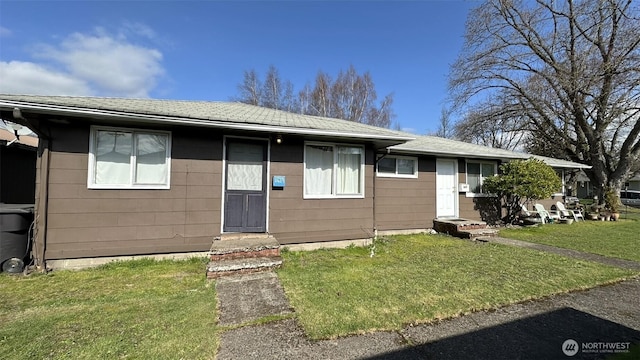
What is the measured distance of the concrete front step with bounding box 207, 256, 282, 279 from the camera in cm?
442

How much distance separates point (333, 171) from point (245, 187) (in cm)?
206

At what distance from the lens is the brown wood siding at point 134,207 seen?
4742 mm

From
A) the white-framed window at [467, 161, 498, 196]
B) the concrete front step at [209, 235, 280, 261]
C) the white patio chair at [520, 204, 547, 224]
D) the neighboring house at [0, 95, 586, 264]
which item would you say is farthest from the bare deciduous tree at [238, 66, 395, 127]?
the concrete front step at [209, 235, 280, 261]

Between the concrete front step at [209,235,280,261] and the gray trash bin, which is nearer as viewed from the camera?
the gray trash bin

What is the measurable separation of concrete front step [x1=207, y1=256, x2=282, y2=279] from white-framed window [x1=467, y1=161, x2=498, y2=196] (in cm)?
774

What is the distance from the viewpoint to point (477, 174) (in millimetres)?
9898

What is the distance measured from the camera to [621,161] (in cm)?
1584

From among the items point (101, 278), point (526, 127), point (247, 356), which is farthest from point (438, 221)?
point (526, 127)

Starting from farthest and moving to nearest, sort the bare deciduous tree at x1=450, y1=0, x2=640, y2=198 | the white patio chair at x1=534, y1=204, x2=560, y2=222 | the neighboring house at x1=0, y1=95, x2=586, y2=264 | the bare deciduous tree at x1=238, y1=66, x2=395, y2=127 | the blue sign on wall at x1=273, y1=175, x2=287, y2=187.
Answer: the bare deciduous tree at x1=238, y1=66, x2=395, y2=127 → the bare deciduous tree at x1=450, y1=0, x2=640, y2=198 → the white patio chair at x1=534, y1=204, x2=560, y2=222 → the blue sign on wall at x1=273, y1=175, x2=287, y2=187 → the neighboring house at x1=0, y1=95, x2=586, y2=264

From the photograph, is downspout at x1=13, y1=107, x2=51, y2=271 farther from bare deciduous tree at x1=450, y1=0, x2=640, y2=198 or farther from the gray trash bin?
bare deciduous tree at x1=450, y1=0, x2=640, y2=198

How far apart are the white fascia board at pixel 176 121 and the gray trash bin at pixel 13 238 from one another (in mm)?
1766

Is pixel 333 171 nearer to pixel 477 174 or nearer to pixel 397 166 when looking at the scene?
pixel 397 166

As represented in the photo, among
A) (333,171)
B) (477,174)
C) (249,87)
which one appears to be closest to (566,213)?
(477,174)

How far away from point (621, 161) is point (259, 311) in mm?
22027
